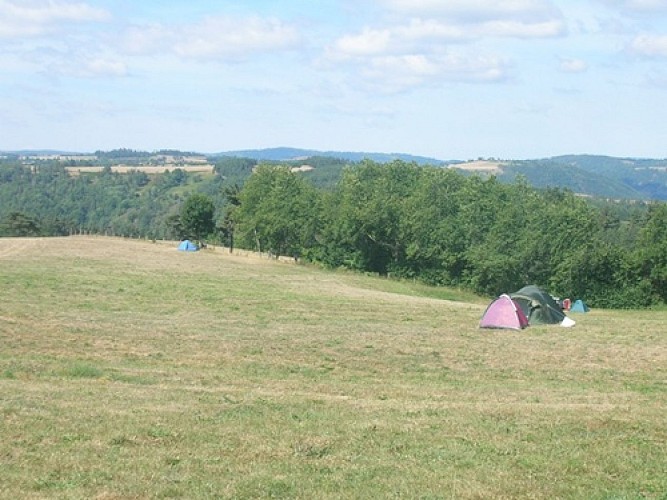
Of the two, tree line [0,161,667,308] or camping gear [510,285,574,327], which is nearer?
camping gear [510,285,574,327]

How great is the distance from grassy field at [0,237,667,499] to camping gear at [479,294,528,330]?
3.78ft

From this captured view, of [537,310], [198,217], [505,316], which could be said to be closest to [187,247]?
[198,217]

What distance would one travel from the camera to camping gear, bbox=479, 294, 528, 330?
3500cm

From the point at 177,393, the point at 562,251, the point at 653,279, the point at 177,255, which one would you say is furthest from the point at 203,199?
the point at 177,393

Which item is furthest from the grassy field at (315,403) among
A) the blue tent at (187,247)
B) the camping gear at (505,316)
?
the blue tent at (187,247)

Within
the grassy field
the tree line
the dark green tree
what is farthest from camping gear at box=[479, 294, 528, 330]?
the dark green tree

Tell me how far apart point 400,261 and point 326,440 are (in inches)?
2862

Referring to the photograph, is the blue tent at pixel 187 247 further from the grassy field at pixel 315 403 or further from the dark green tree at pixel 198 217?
Result: the grassy field at pixel 315 403

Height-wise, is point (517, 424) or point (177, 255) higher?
point (517, 424)

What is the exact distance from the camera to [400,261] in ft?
279

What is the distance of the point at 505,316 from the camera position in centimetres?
3525

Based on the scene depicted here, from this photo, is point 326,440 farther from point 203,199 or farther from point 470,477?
point 203,199

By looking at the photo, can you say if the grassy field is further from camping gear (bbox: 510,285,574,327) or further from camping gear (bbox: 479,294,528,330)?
camping gear (bbox: 510,285,574,327)

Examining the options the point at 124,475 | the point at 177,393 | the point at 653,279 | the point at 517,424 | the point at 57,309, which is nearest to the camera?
the point at 124,475
